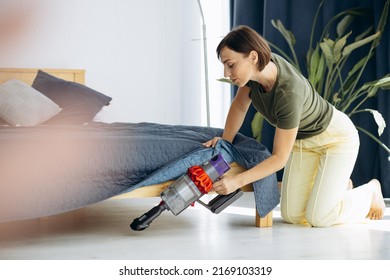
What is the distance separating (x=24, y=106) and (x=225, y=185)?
1.66 meters

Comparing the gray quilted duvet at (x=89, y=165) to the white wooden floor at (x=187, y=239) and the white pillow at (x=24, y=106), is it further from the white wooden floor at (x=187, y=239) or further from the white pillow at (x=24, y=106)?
the white pillow at (x=24, y=106)

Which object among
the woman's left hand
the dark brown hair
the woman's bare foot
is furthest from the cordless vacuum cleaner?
the woman's bare foot

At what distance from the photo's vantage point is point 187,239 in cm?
188

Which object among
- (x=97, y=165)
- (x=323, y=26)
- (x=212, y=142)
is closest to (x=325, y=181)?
(x=212, y=142)

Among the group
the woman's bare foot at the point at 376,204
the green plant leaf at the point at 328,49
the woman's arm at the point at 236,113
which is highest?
the green plant leaf at the point at 328,49

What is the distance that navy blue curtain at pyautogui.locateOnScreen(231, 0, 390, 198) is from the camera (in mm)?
3133

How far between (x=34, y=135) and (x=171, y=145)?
0.48 meters

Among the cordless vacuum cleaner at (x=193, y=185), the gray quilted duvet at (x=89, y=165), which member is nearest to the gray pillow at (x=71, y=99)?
the gray quilted duvet at (x=89, y=165)

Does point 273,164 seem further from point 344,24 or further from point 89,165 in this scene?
point 344,24

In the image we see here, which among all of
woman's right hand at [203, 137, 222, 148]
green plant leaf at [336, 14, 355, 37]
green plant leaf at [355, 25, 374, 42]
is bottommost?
A: woman's right hand at [203, 137, 222, 148]

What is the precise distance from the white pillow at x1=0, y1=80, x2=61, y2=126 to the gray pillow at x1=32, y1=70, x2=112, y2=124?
0.19 ft

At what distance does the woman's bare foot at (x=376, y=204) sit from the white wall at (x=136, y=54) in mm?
2093

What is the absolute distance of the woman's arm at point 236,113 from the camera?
1.96 meters

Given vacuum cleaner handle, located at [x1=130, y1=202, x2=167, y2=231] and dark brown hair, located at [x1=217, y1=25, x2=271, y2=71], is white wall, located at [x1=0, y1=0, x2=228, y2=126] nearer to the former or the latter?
vacuum cleaner handle, located at [x1=130, y1=202, x2=167, y2=231]
